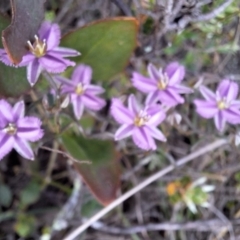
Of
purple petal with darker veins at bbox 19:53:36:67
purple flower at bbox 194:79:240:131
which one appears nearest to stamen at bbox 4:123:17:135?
purple petal with darker veins at bbox 19:53:36:67

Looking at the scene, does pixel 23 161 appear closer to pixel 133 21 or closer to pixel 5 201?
pixel 5 201

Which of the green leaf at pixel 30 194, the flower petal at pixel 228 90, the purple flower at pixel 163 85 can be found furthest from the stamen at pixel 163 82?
the green leaf at pixel 30 194

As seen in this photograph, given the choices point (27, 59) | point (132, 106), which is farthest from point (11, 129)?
point (132, 106)

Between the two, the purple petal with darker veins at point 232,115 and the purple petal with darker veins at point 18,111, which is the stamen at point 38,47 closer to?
the purple petal with darker veins at point 18,111

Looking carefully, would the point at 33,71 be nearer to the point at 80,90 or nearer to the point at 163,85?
the point at 80,90

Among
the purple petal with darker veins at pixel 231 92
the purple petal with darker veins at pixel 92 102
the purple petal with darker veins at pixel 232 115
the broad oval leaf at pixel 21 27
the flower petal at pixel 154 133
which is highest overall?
the broad oval leaf at pixel 21 27

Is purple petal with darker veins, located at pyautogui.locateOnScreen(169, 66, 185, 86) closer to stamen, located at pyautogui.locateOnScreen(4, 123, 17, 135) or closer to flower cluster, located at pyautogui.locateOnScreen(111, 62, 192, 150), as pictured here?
flower cluster, located at pyautogui.locateOnScreen(111, 62, 192, 150)
